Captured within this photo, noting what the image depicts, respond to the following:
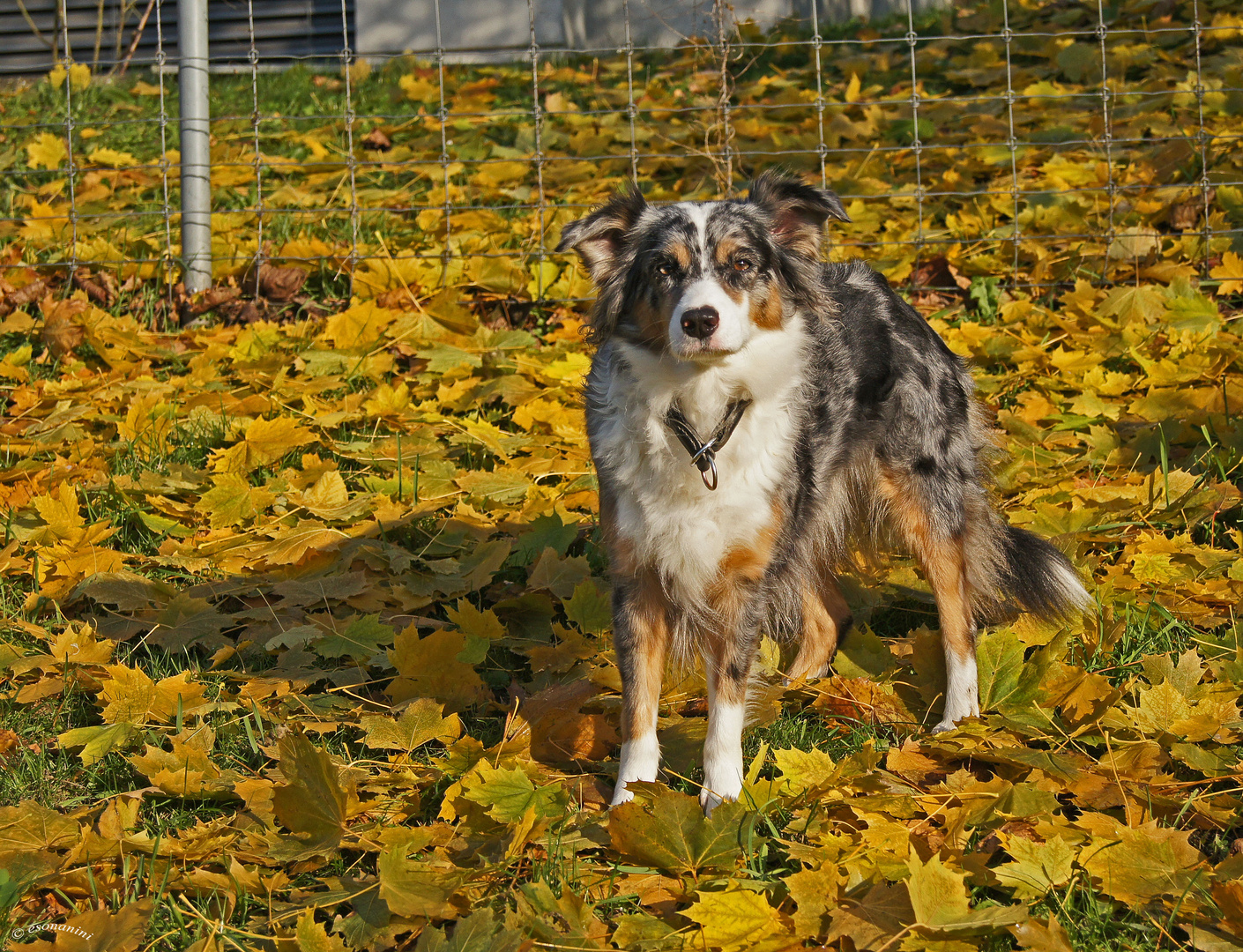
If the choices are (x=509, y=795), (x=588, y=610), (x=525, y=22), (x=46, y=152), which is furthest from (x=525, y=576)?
(x=525, y=22)

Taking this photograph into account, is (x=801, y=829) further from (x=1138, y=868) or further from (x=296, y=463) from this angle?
(x=296, y=463)

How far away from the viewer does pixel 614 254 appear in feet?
10.1

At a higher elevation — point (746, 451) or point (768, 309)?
point (768, 309)

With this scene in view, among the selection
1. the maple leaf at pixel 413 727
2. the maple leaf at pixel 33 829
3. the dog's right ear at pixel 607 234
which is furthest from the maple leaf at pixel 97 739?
the dog's right ear at pixel 607 234

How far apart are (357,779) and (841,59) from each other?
692 centimetres

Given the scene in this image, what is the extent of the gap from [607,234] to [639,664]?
112cm

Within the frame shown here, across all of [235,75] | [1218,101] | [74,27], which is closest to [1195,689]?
[1218,101]

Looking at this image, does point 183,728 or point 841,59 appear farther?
point 841,59

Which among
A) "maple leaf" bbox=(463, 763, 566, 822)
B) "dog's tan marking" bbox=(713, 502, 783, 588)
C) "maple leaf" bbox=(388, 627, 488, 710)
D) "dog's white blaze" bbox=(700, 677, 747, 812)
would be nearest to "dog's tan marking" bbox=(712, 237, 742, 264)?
"dog's tan marking" bbox=(713, 502, 783, 588)

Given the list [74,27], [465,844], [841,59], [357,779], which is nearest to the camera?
[465,844]

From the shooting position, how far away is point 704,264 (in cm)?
285

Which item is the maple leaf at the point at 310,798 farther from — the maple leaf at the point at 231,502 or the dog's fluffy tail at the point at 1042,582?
the dog's fluffy tail at the point at 1042,582

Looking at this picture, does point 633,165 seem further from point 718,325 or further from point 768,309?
point 718,325

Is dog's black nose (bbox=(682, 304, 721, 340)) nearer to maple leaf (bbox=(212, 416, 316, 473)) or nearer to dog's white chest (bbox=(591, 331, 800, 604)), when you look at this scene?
dog's white chest (bbox=(591, 331, 800, 604))
